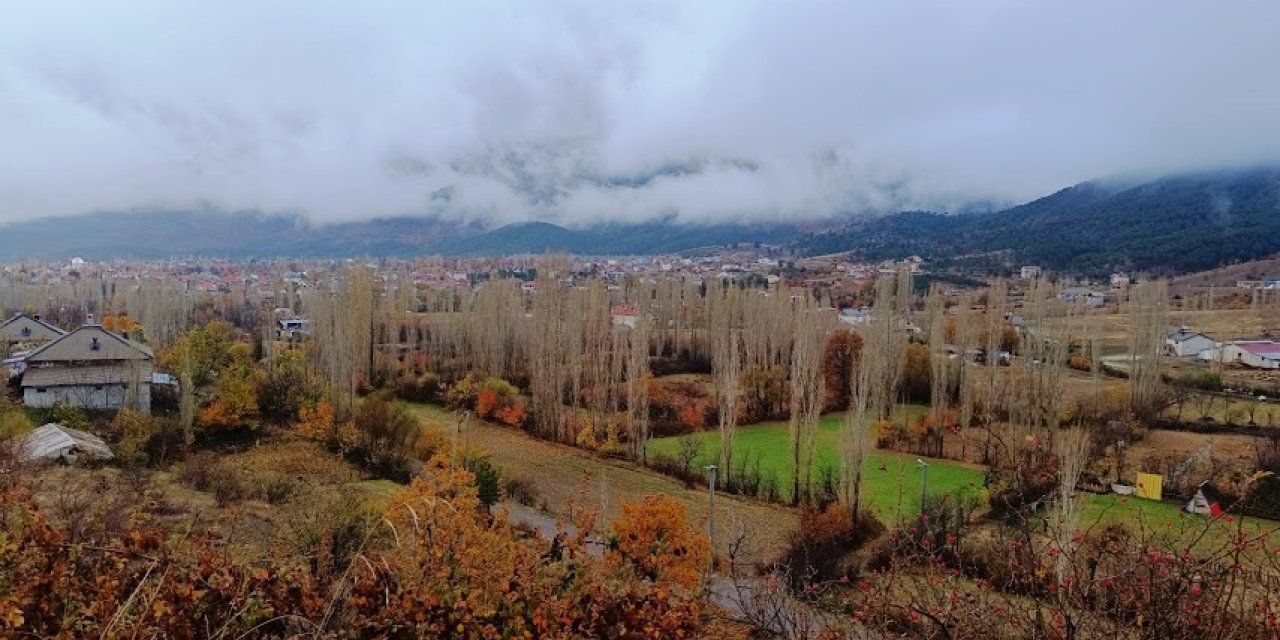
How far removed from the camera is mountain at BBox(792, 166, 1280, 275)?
8156 centimetres

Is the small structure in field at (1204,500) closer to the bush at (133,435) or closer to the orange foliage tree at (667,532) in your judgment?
the orange foliage tree at (667,532)

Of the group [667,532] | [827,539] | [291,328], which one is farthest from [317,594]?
[291,328]

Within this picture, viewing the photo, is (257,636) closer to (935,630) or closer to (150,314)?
(935,630)

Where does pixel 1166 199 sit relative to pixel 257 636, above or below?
above

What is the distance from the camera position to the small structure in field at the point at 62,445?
53.5 feet

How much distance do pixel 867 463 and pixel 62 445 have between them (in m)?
20.1

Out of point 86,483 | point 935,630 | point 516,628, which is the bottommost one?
point 86,483

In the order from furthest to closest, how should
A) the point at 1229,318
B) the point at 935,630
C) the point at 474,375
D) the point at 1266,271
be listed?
1. the point at 1266,271
2. the point at 1229,318
3. the point at 474,375
4. the point at 935,630

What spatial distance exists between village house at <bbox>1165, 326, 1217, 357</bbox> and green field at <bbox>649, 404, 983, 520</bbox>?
54.1 ft

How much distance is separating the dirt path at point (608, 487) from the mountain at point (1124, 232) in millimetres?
75364

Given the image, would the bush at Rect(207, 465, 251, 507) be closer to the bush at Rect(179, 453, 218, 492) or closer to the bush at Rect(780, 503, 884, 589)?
the bush at Rect(179, 453, 218, 492)

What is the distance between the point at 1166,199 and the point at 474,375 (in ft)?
420

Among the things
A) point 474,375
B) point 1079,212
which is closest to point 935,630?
point 474,375

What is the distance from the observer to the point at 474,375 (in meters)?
31.7
